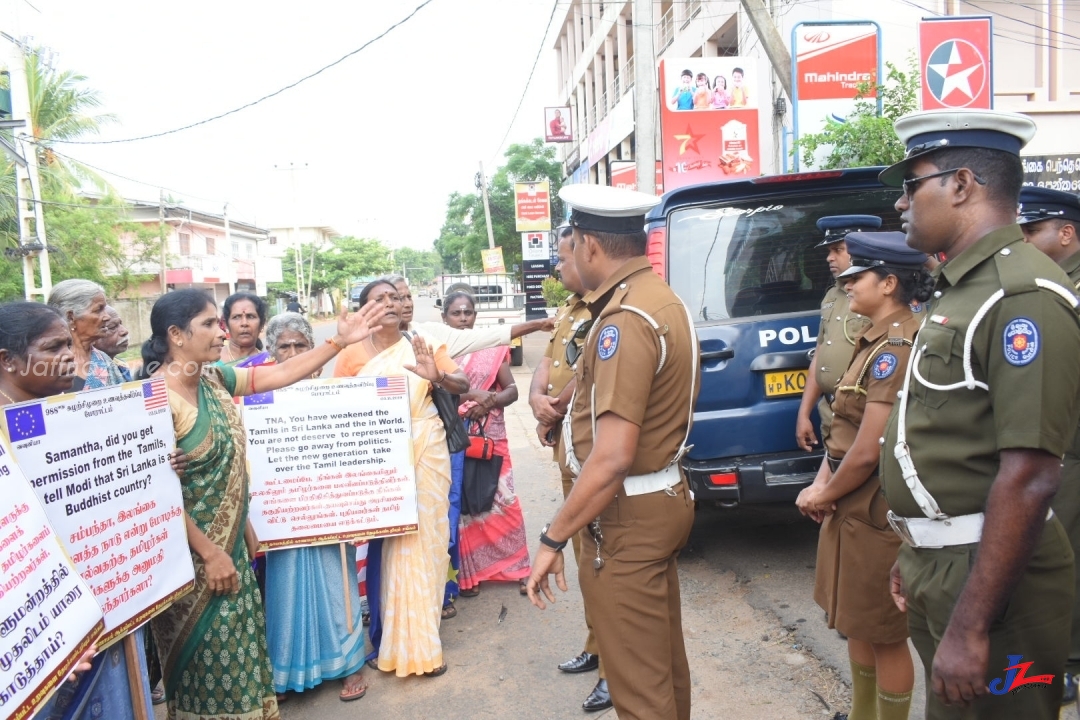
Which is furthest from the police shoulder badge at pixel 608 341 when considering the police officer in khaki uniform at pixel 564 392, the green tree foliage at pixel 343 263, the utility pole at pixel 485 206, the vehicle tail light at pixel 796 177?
the green tree foliage at pixel 343 263

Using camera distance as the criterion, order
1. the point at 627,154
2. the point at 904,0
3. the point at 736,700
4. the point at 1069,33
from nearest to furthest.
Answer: the point at 736,700, the point at 904,0, the point at 1069,33, the point at 627,154

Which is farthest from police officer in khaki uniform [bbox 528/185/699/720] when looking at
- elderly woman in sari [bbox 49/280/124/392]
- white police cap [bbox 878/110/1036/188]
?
elderly woman in sari [bbox 49/280/124/392]

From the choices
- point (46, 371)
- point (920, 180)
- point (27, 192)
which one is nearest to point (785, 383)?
point (920, 180)

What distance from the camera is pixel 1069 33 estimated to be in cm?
1278

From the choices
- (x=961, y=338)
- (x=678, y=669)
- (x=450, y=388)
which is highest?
(x=961, y=338)

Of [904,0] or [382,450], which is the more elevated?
[904,0]

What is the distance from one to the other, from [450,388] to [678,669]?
6.07ft

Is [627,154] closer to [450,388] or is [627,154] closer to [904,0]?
[904,0]

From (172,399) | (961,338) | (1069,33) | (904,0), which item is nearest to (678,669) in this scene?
(961,338)

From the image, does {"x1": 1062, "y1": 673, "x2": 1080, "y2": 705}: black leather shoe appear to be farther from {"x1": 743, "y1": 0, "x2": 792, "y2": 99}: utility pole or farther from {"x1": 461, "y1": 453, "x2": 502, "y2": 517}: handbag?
{"x1": 743, "y1": 0, "x2": 792, "y2": 99}: utility pole

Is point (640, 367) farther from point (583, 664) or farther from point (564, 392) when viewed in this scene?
point (583, 664)

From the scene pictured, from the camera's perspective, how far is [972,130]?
183cm

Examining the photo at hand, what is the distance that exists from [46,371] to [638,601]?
6.15 ft

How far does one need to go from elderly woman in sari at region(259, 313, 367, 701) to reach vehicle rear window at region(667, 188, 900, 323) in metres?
2.29
